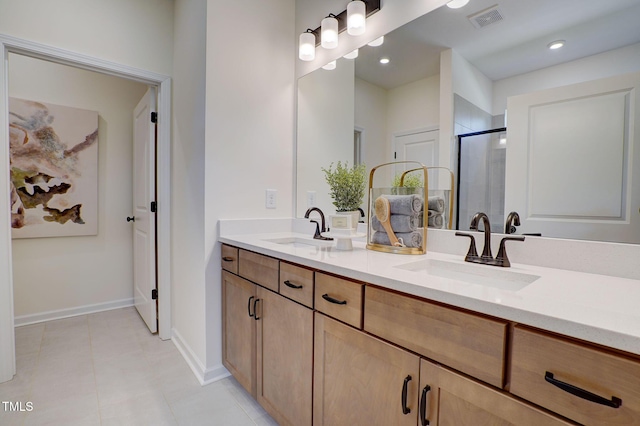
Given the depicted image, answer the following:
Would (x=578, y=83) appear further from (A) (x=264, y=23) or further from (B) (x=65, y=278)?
(B) (x=65, y=278)

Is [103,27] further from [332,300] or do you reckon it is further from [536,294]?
[536,294]

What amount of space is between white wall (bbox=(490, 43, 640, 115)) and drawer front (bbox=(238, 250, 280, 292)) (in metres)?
1.12

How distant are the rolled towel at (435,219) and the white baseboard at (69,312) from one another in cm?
310

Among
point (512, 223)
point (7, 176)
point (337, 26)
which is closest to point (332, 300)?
point (512, 223)

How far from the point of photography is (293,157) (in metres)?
A: 2.19

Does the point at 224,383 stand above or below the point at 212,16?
below

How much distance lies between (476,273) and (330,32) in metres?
1.55

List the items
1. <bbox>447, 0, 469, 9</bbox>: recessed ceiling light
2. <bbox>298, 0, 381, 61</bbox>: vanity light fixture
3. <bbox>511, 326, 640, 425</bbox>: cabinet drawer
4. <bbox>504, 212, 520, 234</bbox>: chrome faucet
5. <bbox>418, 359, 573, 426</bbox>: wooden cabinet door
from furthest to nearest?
<bbox>298, 0, 381, 61</bbox>: vanity light fixture < <bbox>447, 0, 469, 9</bbox>: recessed ceiling light < <bbox>504, 212, 520, 234</bbox>: chrome faucet < <bbox>418, 359, 573, 426</bbox>: wooden cabinet door < <bbox>511, 326, 640, 425</bbox>: cabinet drawer

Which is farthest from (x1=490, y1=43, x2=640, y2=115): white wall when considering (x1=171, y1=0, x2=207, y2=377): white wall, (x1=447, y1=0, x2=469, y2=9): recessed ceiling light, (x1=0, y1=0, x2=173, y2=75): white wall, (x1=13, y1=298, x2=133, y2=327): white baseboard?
(x1=13, y1=298, x2=133, y2=327): white baseboard

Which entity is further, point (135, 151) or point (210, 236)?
point (135, 151)

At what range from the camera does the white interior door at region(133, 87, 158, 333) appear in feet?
8.00

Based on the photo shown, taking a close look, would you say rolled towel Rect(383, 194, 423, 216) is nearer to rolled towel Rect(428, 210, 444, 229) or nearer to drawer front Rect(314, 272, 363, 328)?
rolled towel Rect(428, 210, 444, 229)

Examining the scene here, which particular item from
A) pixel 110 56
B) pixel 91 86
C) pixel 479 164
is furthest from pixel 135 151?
pixel 479 164

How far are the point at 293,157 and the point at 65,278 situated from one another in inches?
95.6
